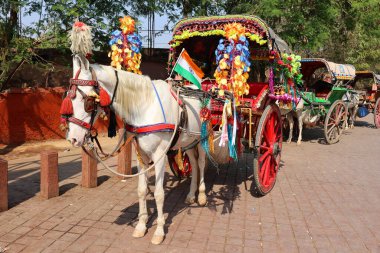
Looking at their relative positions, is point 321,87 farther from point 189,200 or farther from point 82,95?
point 82,95

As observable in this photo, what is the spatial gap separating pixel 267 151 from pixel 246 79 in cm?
137

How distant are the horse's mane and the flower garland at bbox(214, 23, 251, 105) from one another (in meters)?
1.12

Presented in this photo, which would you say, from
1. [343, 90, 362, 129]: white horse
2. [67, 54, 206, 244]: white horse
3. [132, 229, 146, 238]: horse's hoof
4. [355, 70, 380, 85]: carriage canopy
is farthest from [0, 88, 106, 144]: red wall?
[355, 70, 380, 85]: carriage canopy

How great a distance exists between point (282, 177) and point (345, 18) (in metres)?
12.0

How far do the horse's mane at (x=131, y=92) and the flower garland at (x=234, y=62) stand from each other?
1.12 meters

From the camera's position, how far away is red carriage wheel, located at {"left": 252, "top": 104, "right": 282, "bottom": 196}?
4.68 m

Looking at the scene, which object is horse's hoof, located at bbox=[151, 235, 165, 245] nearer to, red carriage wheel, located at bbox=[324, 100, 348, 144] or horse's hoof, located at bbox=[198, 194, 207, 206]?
horse's hoof, located at bbox=[198, 194, 207, 206]

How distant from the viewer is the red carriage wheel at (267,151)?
468cm

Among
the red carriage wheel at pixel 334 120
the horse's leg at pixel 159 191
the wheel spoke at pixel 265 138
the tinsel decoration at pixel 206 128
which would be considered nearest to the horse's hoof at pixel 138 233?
the horse's leg at pixel 159 191

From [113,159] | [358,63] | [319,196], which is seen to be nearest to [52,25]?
[113,159]

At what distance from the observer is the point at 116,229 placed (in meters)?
3.79

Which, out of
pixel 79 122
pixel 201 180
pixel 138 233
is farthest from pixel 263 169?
pixel 79 122

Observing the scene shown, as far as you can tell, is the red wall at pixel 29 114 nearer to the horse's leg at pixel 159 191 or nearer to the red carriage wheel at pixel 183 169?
the red carriage wheel at pixel 183 169

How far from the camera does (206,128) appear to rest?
13.6ft
